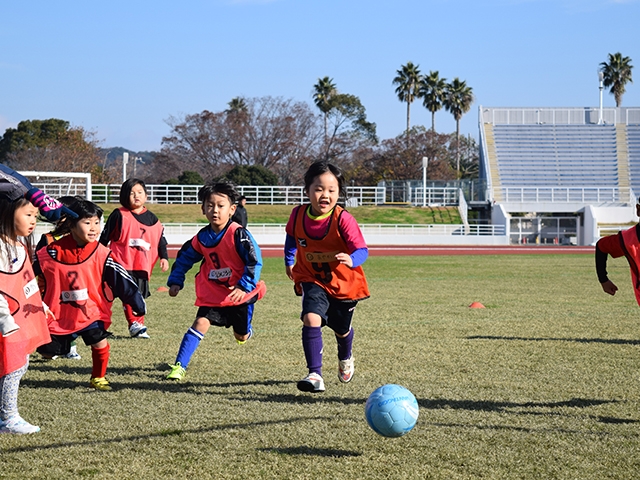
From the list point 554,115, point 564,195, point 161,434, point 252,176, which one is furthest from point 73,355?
point 554,115

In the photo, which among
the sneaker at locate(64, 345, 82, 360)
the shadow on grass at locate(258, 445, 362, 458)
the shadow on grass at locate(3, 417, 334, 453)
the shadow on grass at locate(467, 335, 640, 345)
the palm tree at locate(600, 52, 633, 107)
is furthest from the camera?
the palm tree at locate(600, 52, 633, 107)

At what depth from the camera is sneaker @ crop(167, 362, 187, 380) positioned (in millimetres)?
6452

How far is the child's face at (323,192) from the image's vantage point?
6070 mm

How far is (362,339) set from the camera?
885cm

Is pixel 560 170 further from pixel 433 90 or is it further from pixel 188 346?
pixel 188 346

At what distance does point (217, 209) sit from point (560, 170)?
51.0 metres

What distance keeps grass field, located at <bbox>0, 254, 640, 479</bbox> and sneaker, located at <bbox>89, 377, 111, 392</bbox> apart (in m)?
0.08

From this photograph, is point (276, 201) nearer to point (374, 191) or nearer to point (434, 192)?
point (374, 191)

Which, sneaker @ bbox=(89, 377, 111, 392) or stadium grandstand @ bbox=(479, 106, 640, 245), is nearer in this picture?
sneaker @ bbox=(89, 377, 111, 392)

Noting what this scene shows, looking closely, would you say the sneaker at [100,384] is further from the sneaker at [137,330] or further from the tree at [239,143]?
the tree at [239,143]

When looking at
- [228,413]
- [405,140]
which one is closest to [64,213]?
[228,413]

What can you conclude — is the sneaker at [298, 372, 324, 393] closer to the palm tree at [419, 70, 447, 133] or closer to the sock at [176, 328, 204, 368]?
the sock at [176, 328, 204, 368]

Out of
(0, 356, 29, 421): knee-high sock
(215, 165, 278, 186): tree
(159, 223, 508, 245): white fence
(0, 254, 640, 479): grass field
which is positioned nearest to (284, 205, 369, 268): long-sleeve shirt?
(0, 254, 640, 479): grass field

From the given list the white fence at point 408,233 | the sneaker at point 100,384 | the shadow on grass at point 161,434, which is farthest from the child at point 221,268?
the white fence at point 408,233
